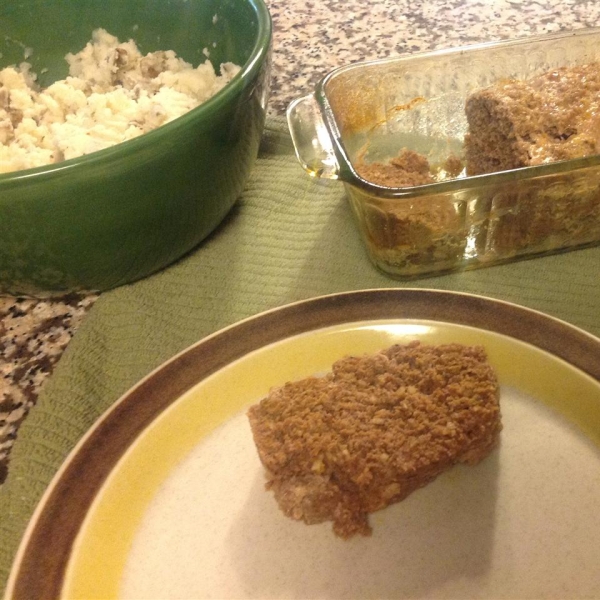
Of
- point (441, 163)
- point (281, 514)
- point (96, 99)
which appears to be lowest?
point (281, 514)

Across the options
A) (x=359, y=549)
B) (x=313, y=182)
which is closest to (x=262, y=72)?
(x=313, y=182)

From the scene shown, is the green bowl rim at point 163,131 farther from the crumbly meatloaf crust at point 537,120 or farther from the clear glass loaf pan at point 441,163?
the crumbly meatloaf crust at point 537,120

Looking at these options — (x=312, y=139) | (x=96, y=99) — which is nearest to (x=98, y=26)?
(x=96, y=99)

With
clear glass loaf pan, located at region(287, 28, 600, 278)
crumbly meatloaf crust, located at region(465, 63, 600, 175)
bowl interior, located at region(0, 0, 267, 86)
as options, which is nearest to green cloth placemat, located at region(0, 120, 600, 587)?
clear glass loaf pan, located at region(287, 28, 600, 278)

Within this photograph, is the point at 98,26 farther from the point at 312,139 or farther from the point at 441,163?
the point at 441,163

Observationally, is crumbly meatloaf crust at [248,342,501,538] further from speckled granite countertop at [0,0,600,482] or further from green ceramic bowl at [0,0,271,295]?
speckled granite countertop at [0,0,600,482]

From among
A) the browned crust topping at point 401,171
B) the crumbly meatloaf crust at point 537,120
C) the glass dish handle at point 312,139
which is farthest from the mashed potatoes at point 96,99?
the crumbly meatloaf crust at point 537,120
